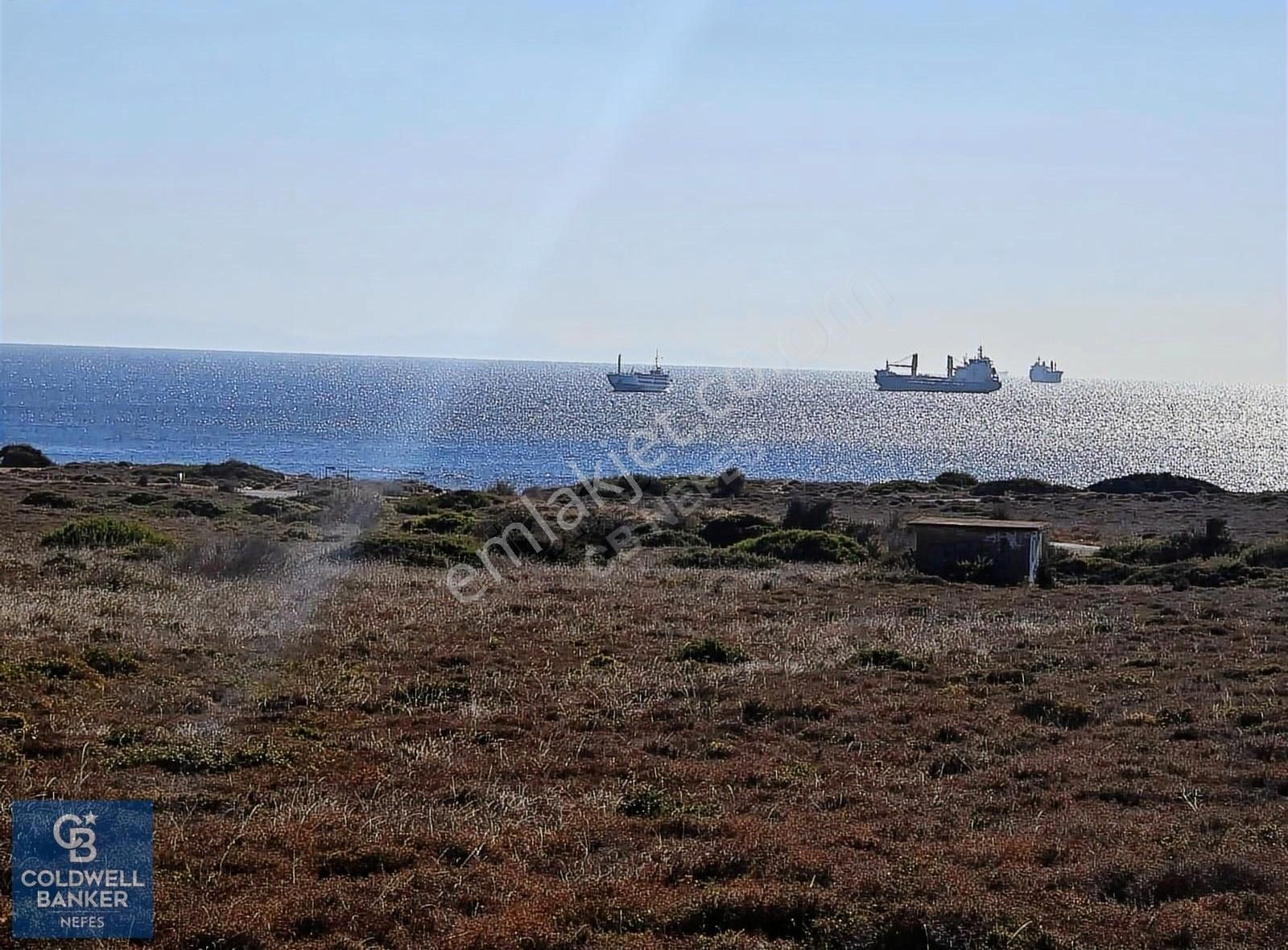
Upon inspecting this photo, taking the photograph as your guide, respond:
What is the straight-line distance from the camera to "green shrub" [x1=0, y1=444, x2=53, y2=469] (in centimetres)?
5443

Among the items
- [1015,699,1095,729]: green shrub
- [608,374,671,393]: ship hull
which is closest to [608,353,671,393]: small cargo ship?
[608,374,671,393]: ship hull

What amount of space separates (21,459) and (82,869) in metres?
54.7

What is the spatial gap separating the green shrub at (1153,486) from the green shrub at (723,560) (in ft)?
110

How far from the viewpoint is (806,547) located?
90.5 ft

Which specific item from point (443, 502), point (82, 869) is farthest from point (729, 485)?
point (82, 869)

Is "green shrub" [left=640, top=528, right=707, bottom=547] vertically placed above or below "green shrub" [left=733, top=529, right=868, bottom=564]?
below

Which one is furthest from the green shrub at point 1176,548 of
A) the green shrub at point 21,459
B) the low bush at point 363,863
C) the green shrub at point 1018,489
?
the green shrub at point 21,459

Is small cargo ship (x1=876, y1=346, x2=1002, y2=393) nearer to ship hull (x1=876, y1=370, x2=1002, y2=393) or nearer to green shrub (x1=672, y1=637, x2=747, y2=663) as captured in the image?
ship hull (x1=876, y1=370, x2=1002, y2=393)

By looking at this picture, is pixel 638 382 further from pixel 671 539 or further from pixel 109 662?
pixel 109 662

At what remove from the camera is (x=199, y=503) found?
1452 inches

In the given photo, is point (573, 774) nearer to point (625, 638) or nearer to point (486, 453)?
point (625, 638)

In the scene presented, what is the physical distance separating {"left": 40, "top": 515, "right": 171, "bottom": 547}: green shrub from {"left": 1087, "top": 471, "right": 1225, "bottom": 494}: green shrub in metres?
42.7

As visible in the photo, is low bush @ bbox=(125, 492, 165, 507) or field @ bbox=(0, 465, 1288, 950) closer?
field @ bbox=(0, 465, 1288, 950)

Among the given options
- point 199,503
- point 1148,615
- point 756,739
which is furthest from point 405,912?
point 199,503
